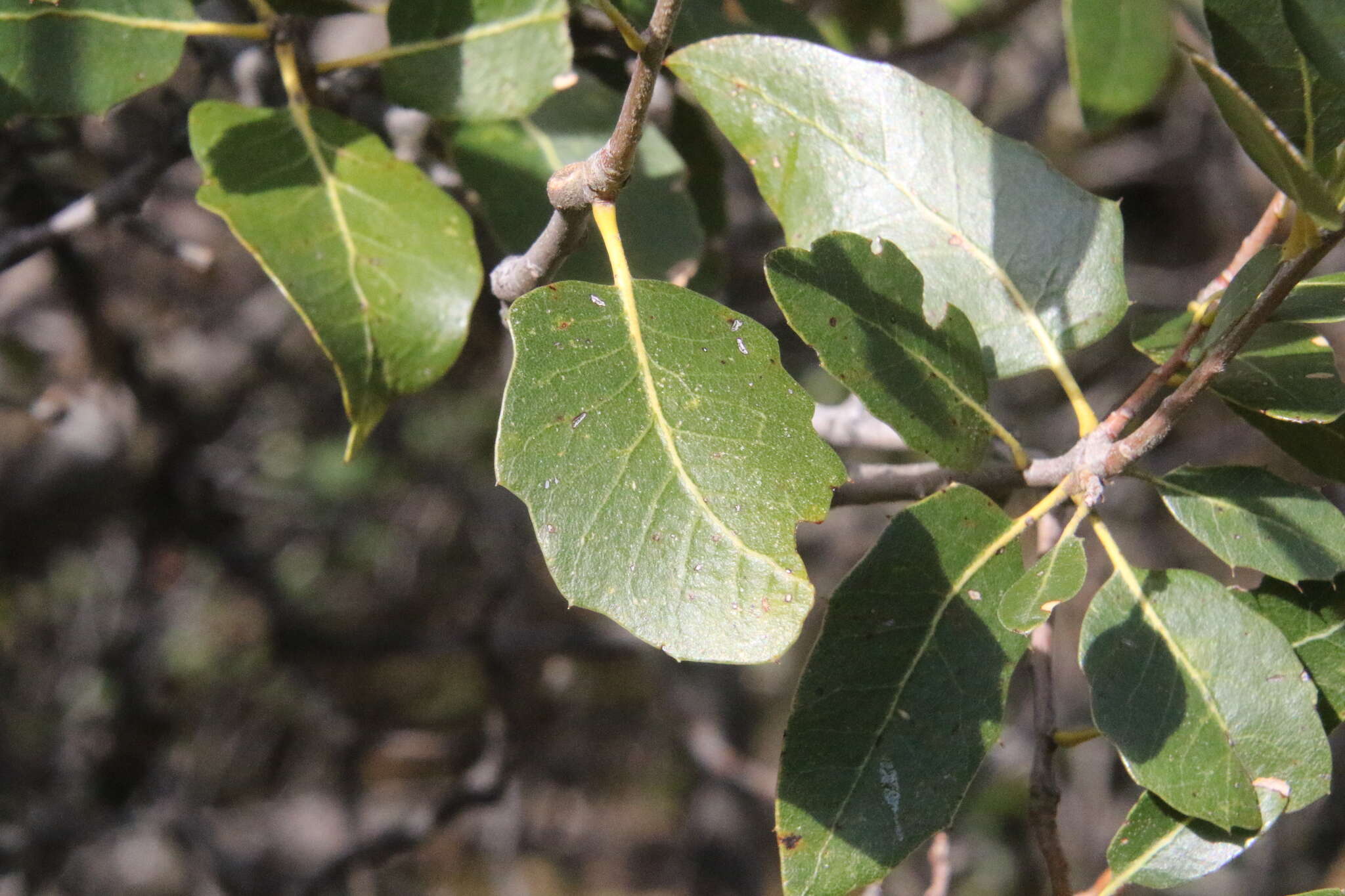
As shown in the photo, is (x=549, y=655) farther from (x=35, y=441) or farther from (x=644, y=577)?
(x=644, y=577)

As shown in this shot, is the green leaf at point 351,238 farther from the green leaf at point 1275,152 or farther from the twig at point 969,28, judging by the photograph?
the twig at point 969,28

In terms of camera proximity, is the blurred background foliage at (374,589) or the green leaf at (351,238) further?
the blurred background foliage at (374,589)

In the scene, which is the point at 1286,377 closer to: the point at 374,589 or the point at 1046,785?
the point at 1046,785

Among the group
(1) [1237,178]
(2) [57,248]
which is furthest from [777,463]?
(1) [1237,178]

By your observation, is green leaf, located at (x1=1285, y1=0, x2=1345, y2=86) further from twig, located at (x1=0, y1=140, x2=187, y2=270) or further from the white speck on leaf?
twig, located at (x1=0, y1=140, x2=187, y2=270)

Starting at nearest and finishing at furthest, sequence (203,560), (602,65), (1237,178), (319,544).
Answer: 1. (602,65)
2. (203,560)
3. (319,544)
4. (1237,178)

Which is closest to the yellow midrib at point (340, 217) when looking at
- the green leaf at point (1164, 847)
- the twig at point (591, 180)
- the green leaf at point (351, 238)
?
the green leaf at point (351, 238)

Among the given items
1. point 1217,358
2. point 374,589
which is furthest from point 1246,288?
point 374,589

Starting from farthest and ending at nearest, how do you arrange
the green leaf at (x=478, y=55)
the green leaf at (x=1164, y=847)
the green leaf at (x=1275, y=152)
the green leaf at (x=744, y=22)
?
1. the green leaf at (x=744, y=22)
2. the green leaf at (x=478, y=55)
3. the green leaf at (x=1164, y=847)
4. the green leaf at (x=1275, y=152)
